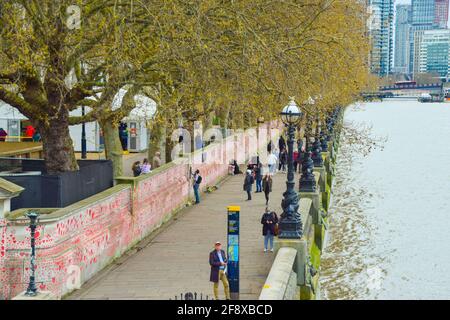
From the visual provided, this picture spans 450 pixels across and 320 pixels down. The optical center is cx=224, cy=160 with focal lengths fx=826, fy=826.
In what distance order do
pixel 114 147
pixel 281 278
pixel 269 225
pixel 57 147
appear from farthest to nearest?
pixel 114 147, pixel 57 147, pixel 269 225, pixel 281 278

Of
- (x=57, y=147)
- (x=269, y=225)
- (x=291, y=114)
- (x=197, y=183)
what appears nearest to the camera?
(x=291, y=114)

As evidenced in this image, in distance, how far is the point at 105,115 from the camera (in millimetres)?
23938

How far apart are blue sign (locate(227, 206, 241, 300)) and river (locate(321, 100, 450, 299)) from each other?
26.0 ft

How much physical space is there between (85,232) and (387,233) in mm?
21519

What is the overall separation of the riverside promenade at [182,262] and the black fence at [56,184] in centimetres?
208

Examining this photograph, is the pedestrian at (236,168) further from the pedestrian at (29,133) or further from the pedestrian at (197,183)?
the pedestrian at (197,183)

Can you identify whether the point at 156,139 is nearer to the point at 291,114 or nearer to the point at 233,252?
the point at 291,114

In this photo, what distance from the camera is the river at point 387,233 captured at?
27547 mm

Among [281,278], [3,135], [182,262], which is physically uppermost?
[3,135]

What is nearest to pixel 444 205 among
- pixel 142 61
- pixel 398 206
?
pixel 398 206

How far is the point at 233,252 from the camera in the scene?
17938 millimetres

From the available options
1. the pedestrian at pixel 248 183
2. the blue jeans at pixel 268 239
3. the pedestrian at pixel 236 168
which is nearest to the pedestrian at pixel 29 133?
the pedestrian at pixel 236 168

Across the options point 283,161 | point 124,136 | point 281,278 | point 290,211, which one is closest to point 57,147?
point 290,211

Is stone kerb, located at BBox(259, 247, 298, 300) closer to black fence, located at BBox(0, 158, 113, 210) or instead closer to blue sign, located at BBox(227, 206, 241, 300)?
blue sign, located at BBox(227, 206, 241, 300)
